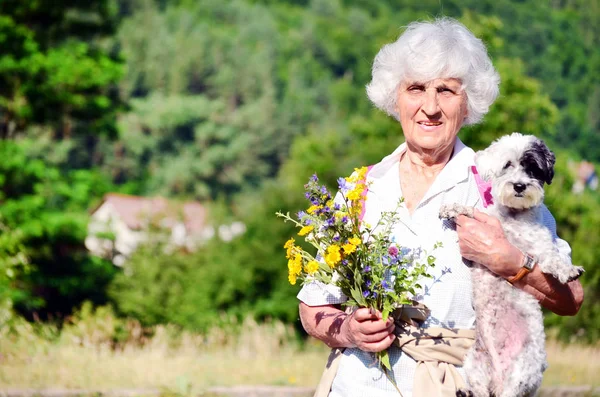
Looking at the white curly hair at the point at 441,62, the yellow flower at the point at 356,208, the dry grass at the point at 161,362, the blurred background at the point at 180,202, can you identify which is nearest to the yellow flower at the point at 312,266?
the yellow flower at the point at 356,208

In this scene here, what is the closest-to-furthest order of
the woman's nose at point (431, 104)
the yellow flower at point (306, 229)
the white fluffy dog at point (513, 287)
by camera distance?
the yellow flower at point (306, 229) → the white fluffy dog at point (513, 287) → the woman's nose at point (431, 104)

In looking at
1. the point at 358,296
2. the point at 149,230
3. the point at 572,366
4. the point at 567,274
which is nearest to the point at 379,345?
the point at 358,296

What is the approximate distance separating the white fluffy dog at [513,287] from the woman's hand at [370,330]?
0.31 m

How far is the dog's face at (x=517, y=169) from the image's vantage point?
291 centimetres

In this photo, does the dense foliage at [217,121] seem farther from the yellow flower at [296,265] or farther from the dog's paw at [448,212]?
the yellow flower at [296,265]

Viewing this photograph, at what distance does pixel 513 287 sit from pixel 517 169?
433 millimetres

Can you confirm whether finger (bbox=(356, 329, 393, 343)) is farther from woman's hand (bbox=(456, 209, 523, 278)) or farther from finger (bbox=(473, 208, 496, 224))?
finger (bbox=(473, 208, 496, 224))

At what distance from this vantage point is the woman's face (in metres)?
2.98

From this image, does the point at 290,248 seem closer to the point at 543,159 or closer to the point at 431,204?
the point at 431,204

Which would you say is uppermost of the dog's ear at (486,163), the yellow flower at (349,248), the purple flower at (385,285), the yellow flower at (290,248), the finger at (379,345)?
the dog's ear at (486,163)

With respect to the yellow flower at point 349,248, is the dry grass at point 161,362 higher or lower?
lower

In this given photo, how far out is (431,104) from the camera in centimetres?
296

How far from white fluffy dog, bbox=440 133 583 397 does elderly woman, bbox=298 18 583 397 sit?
1.9 inches

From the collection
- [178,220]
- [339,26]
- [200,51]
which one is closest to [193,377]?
[178,220]
